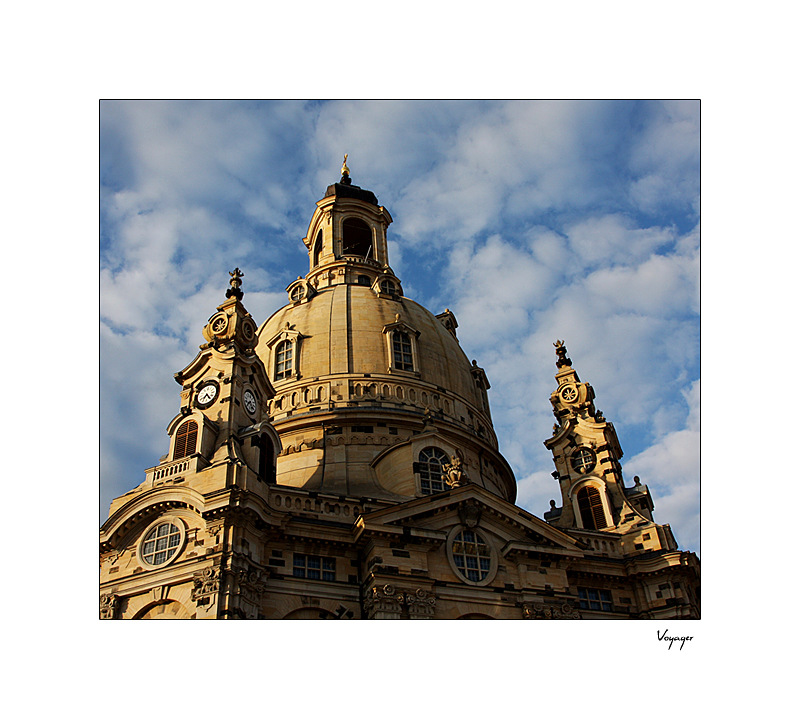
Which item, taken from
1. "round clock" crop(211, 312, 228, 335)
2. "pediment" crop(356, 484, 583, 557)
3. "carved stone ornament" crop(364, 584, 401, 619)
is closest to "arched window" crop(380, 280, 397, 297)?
"round clock" crop(211, 312, 228, 335)

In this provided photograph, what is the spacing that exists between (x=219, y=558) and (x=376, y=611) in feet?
20.4

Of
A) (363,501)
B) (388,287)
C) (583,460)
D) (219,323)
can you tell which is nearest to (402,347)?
(388,287)

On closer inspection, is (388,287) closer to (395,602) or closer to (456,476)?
(456,476)

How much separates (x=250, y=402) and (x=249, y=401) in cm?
9

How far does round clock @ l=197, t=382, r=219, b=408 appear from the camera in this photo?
34750 mm

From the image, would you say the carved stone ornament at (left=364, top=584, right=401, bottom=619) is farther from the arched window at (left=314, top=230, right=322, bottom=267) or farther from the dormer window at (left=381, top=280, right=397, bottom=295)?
the arched window at (left=314, top=230, right=322, bottom=267)

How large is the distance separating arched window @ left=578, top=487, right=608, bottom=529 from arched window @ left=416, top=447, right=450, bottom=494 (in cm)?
853

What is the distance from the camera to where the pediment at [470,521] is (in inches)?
1233

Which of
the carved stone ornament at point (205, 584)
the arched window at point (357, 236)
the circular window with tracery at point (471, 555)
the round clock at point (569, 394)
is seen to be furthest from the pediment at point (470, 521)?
the arched window at point (357, 236)

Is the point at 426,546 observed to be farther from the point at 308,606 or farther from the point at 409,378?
the point at 409,378

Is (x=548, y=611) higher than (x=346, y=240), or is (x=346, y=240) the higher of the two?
(x=346, y=240)

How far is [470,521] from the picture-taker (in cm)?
3303
